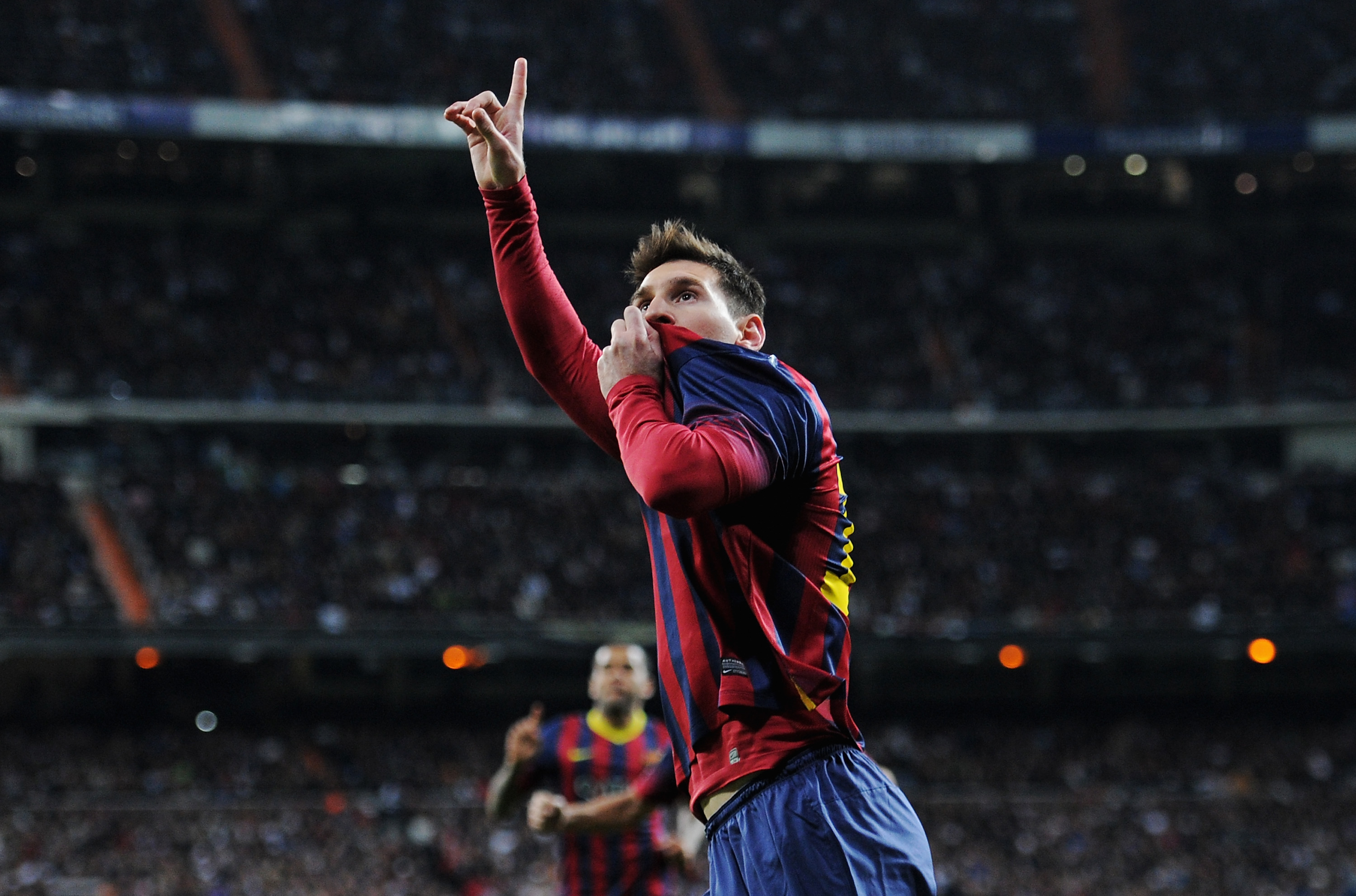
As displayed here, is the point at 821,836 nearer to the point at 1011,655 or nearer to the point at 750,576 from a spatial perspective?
the point at 750,576

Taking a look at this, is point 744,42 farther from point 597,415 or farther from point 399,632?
point 597,415

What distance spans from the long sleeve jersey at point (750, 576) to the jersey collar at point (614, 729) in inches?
208

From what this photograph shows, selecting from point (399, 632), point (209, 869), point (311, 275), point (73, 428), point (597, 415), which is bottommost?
point (597, 415)

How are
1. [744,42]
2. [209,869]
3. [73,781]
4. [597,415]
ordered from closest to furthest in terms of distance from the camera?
1. [597,415]
2. [209,869]
3. [73,781]
4. [744,42]

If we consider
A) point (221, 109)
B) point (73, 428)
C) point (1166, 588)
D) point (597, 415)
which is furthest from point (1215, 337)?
point (597, 415)

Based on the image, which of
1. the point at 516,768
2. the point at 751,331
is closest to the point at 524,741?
the point at 516,768

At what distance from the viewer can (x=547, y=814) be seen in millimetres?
5176

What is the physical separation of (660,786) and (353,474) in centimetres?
2909

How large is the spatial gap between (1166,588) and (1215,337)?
29.1 feet

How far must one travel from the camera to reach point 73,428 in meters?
33.1

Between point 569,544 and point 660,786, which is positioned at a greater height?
point 569,544

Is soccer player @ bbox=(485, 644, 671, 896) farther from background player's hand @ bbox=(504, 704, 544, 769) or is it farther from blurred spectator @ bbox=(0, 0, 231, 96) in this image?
blurred spectator @ bbox=(0, 0, 231, 96)

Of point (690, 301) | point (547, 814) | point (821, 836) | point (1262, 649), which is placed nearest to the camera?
point (821, 836)

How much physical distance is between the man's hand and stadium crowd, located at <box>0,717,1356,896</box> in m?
22.4
